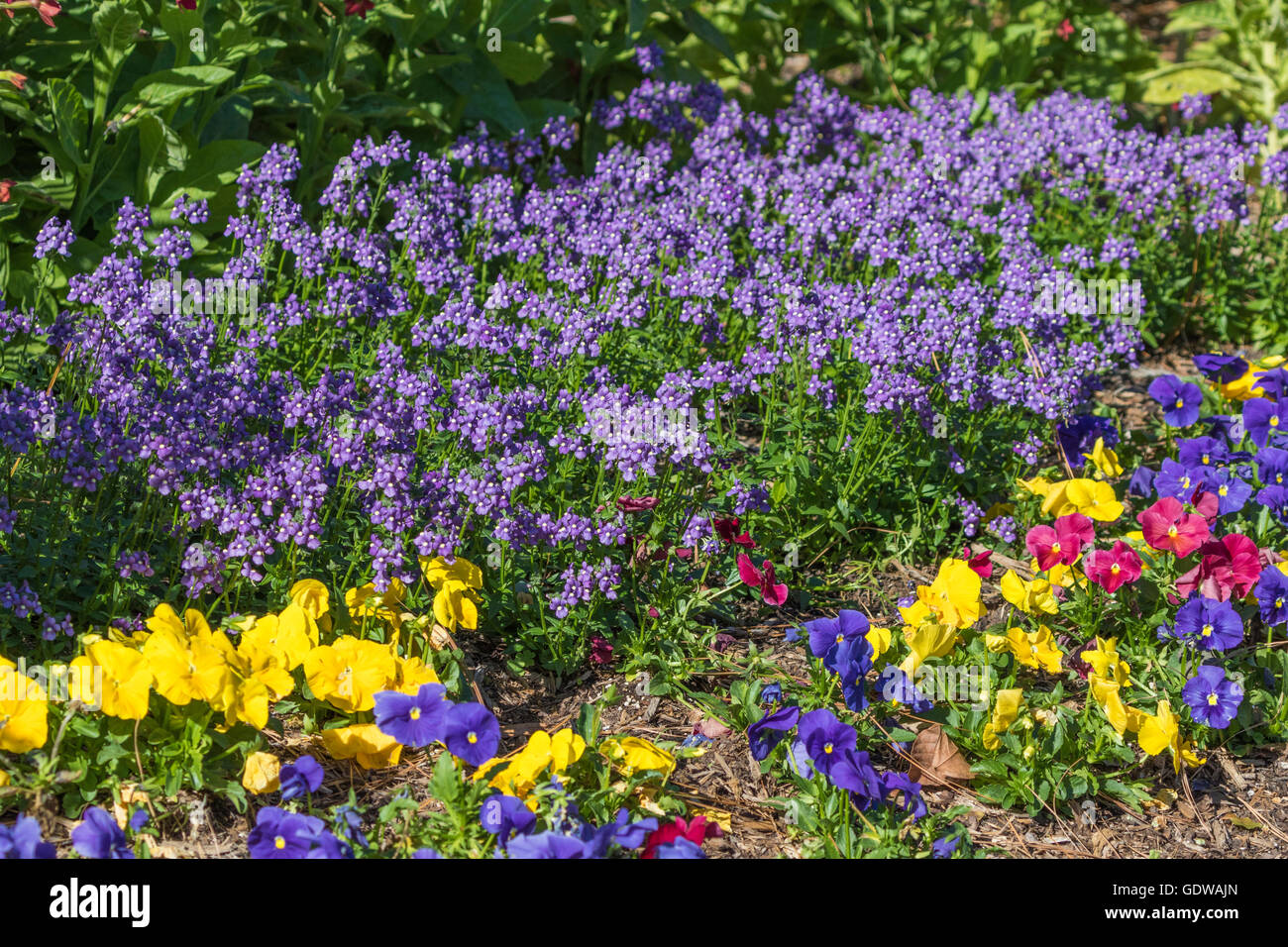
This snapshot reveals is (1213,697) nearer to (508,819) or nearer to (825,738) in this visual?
(825,738)

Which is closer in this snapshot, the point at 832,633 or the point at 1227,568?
the point at 832,633

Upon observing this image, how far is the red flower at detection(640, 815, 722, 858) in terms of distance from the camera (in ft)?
9.27

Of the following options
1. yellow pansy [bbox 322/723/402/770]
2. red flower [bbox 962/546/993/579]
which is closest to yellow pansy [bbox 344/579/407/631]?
yellow pansy [bbox 322/723/402/770]

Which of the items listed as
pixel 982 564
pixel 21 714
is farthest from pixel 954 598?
pixel 21 714

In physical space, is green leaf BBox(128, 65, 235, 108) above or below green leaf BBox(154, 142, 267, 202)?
above

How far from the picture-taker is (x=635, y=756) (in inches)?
122

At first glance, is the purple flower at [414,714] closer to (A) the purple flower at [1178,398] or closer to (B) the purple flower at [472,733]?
(B) the purple flower at [472,733]

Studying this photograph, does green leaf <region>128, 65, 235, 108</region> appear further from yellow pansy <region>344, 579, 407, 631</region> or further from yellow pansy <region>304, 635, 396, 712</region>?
yellow pansy <region>304, 635, 396, 712</region>

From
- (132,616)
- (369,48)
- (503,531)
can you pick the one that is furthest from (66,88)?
(503,531)

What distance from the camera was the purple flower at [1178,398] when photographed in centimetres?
476

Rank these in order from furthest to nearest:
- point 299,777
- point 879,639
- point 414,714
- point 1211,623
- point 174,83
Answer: point 174,83
point 1211,623
point 879,639
point 414,714
point 299,777

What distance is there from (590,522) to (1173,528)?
182 cm

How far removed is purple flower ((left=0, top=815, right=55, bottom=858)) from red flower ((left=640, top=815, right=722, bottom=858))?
126 centimetres

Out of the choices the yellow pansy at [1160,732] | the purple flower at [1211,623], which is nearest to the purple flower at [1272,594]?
the purple flower at [1211,623]
